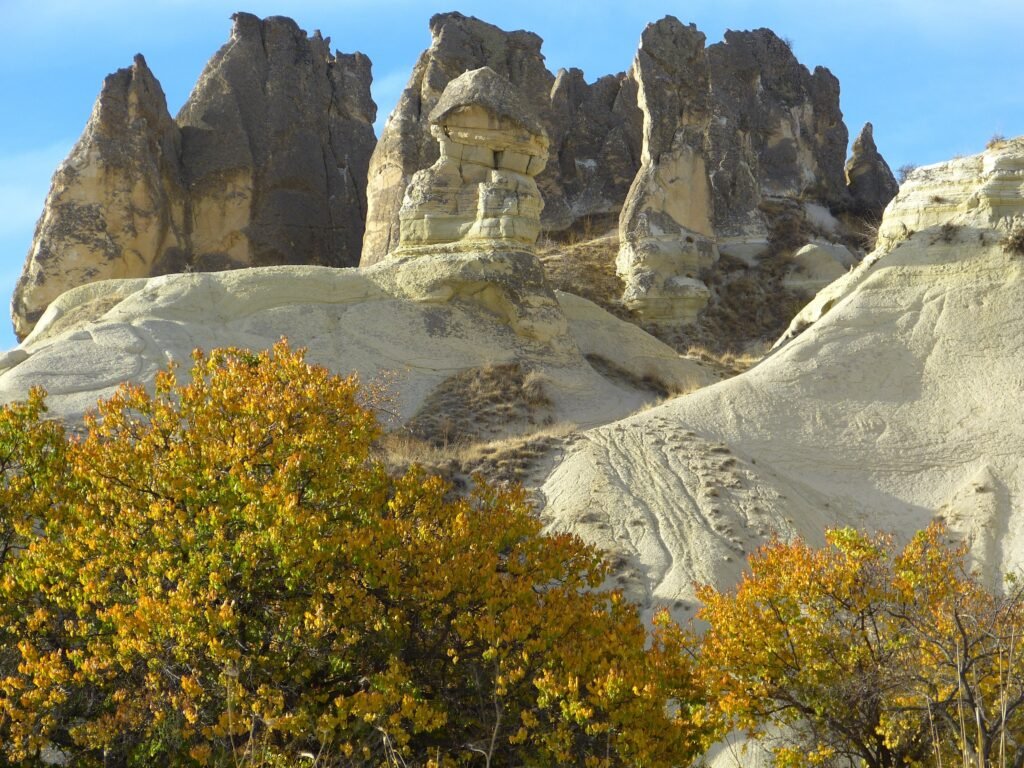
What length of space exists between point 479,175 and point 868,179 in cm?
2374

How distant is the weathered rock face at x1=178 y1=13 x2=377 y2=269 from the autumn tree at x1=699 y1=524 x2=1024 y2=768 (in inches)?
1013

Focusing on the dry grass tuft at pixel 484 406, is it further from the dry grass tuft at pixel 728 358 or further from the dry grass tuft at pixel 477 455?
the dry grass tuft at pixel 728 358

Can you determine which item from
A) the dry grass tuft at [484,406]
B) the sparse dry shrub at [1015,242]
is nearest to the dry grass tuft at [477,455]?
the dry grass tuft at [484,406]

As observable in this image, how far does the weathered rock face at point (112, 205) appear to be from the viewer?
31.2 metres

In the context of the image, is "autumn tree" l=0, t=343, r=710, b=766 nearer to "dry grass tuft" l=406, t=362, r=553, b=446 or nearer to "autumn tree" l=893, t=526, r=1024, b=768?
"autumn tree" l=893, t=526, r=1024, b=768

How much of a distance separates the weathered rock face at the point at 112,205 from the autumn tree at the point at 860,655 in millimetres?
23831

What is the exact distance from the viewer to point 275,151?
3628cm

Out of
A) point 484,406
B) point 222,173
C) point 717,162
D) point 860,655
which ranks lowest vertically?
point 860,655

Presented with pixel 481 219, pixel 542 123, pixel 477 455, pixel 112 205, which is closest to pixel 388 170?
→ pixel 542 123

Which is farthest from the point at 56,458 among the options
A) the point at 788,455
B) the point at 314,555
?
the point at 788,455

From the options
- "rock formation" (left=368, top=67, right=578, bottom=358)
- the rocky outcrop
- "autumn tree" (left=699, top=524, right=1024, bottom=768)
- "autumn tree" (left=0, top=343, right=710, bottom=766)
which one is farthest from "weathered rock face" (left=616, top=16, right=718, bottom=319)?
"autumn tree" (left=0, top=343, right=710, bottom=766)

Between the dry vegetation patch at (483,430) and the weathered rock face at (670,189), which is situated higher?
the weathered rock face at (670,189)

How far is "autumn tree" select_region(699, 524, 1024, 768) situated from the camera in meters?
9.82

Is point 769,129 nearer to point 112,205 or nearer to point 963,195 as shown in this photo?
point 112,205
